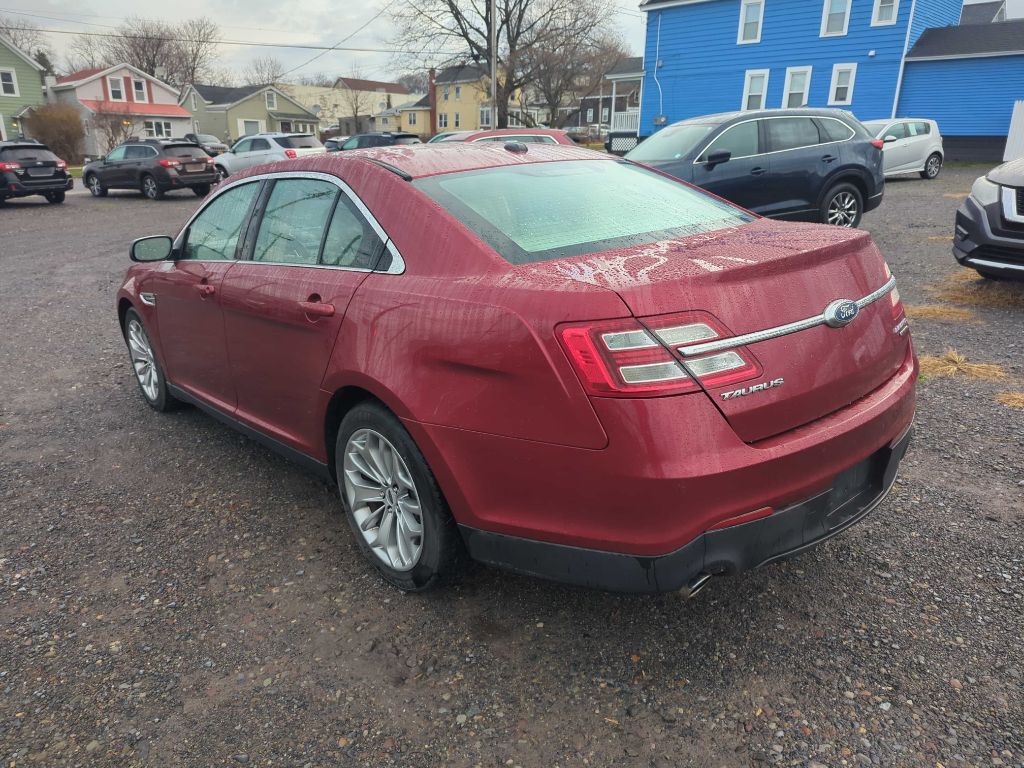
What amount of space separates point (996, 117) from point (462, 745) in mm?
29678

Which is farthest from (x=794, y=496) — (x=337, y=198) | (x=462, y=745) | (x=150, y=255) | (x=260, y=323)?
(x=150, y=255)

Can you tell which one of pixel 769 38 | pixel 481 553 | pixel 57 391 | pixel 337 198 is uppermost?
pixel 769 38

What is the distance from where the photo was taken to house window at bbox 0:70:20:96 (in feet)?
151

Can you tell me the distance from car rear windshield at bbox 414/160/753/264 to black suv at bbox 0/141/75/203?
20.5m

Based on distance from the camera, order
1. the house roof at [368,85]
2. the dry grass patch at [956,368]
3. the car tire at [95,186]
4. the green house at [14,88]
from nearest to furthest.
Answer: the dry grass patch at [956,368], the car tire at [95,186], the green house at [14,88], the house roof at [368,85]

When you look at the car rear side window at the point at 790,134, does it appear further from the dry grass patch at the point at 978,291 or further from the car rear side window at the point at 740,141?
the dry grass patch at the point at 978,291

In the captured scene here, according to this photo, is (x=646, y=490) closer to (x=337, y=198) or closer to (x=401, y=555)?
(x=401, y=555)

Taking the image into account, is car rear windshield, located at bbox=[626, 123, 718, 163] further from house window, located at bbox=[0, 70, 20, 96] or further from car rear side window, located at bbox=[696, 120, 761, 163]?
house window, located at bbox=[0, 70, 20, 96]

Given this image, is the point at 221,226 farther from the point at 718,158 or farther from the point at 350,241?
the point at 718,158

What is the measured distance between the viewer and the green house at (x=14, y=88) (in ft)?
151

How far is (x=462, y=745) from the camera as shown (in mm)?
2146

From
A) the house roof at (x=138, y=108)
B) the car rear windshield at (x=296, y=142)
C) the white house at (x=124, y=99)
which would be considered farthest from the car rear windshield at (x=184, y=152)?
the house roof at (x=138, y=108)

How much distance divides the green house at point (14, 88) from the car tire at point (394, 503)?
5372 centimetres

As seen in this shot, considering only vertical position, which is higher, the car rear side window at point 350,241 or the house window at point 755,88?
the house window at point 755,88
